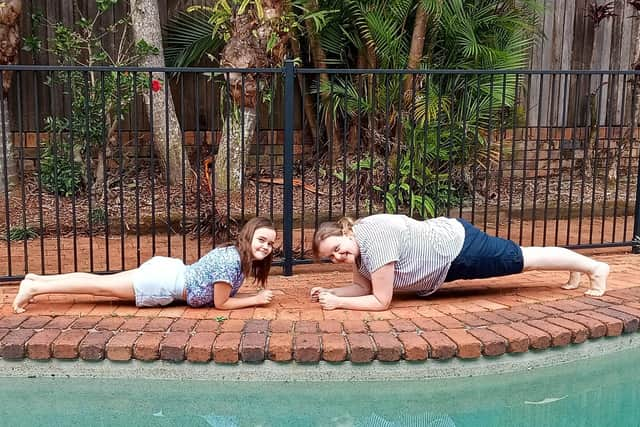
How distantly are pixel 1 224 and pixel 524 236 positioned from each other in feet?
15.1

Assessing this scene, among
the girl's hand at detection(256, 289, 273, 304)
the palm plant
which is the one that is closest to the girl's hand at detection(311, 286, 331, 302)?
the girl's hand at detection(256, 289, 273, 304)

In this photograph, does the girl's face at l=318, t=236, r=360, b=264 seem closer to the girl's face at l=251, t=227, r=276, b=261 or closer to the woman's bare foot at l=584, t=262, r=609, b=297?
the girl's face at l=251, t=227, r=276, b=261

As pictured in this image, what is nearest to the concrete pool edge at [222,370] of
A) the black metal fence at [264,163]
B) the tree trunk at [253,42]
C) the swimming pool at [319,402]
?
the swimming pool at [319,402]

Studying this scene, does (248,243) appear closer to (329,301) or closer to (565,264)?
(329,301)

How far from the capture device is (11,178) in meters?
6.83

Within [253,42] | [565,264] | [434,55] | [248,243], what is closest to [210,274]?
[248,243]

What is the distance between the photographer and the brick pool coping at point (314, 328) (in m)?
3.31

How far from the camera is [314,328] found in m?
3.57

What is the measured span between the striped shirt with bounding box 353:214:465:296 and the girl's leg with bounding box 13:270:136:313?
1.30 metres

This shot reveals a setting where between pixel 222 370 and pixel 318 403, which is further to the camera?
pixel 222 370

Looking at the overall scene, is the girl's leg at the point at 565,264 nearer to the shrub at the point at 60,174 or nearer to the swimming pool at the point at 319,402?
the swimming pool at the point at 319,402

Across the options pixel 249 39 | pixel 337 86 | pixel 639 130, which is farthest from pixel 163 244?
pixel 639 130

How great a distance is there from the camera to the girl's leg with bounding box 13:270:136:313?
3.77 meters

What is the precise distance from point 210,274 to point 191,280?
5.1 inches
